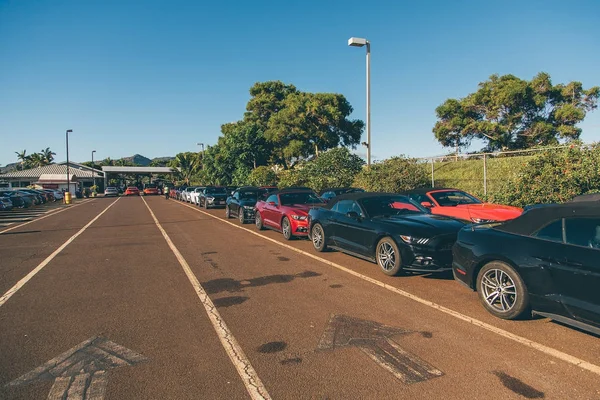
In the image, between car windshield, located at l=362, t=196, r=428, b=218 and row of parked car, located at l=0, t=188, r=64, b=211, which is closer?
car windshield, located at l=362, t=196, r=428, b=218

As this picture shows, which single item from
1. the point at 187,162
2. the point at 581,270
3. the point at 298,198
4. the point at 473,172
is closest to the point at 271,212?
the point at 298,198

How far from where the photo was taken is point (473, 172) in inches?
832

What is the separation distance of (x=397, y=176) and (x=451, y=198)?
20.9 ft

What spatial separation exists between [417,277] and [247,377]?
426 cm

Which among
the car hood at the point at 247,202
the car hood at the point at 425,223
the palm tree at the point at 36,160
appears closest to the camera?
the car hood at the point at 425,223

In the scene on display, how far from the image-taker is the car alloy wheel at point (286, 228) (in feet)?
37.2

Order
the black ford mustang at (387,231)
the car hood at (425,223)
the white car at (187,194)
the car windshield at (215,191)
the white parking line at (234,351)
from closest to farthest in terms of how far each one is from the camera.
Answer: the white parking line at (234,351)
the black ford mustang at (387,231)
the car hood at (425,223)
the car windshield at (215,191)
the white car at (187,194)

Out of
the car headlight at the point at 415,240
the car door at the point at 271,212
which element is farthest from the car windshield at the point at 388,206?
the car door at the point at 271,212

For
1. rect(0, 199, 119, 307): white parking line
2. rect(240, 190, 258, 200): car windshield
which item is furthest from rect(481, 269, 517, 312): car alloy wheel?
rect(240, 190, 258, 200): car windshield

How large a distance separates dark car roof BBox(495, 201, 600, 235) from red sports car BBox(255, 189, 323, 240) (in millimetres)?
6589

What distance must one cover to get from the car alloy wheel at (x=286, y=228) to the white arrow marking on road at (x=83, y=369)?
7229 mm

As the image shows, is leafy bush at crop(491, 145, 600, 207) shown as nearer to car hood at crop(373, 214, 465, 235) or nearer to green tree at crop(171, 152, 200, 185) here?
car hood at crop(373, 214, 465, 235)

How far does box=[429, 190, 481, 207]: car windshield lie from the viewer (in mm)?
11531

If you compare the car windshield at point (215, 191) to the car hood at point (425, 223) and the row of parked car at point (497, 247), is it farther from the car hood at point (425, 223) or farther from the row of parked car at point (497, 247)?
the car hood at point (425, 223)
